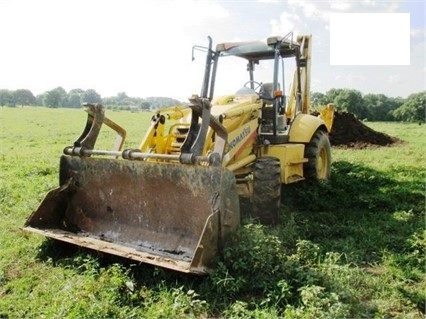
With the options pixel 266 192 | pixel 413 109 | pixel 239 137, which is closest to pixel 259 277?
pixel 266 192

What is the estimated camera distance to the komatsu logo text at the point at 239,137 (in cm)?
649

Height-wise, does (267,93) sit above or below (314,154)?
above

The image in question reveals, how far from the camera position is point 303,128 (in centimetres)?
791

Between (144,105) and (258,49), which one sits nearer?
(258,49)

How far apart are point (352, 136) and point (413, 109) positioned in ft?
133

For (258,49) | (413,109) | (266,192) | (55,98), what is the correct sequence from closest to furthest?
(266,192) < (258,49) < (413,109) < (55,98)

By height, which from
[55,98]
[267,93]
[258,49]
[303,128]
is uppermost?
[55,98]

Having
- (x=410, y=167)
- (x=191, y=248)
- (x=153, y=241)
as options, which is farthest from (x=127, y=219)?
(x=410, y=167)

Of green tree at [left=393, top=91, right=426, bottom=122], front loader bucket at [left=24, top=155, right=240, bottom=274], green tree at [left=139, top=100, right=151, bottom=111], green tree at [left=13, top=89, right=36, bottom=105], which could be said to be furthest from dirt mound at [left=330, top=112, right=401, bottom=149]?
green tree at [left=13, top=89, right=36, bottom=105]

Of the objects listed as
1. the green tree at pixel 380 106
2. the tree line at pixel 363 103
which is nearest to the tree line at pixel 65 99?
the tree line at pixel 363 103

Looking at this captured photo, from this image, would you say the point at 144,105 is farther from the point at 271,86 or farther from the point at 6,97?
the point at 271,86

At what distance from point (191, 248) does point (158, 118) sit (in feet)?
7.40

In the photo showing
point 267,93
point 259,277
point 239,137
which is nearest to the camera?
point 259,277

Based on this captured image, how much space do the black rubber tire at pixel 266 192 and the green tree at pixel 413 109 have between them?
4930cm
